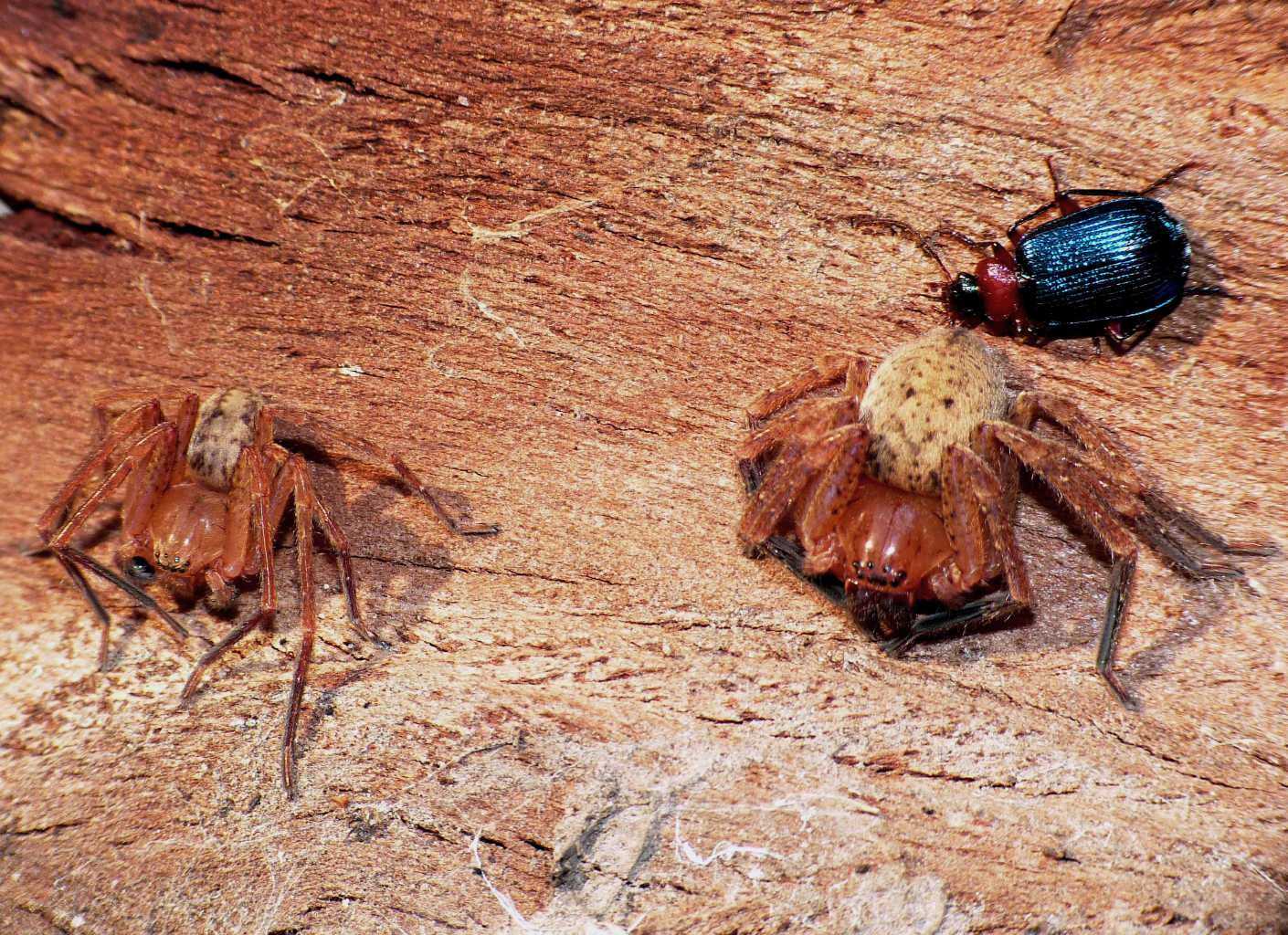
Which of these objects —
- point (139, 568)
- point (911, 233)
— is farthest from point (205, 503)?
point (911, 233)

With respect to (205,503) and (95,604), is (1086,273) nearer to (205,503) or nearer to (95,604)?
(205,503)

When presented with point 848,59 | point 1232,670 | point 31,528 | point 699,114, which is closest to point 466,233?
point 699,114

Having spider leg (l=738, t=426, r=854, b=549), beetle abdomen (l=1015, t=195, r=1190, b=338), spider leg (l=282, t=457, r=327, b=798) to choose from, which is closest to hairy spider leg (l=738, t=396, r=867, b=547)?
spider leg (l=738, t=426, r=854, b=549)

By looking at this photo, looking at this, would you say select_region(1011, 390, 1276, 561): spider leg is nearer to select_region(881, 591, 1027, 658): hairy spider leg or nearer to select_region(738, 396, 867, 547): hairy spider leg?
select_region(881, 591, 1027, 658): hairy spider leg

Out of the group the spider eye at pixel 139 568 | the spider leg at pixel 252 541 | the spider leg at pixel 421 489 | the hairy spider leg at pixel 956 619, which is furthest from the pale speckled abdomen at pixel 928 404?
the spider eye at pixel 139 568

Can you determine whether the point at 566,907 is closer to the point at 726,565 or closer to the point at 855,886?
the point at 855,886

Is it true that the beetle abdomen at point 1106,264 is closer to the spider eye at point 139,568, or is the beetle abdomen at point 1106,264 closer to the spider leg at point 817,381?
the spider leg at point 817,381
